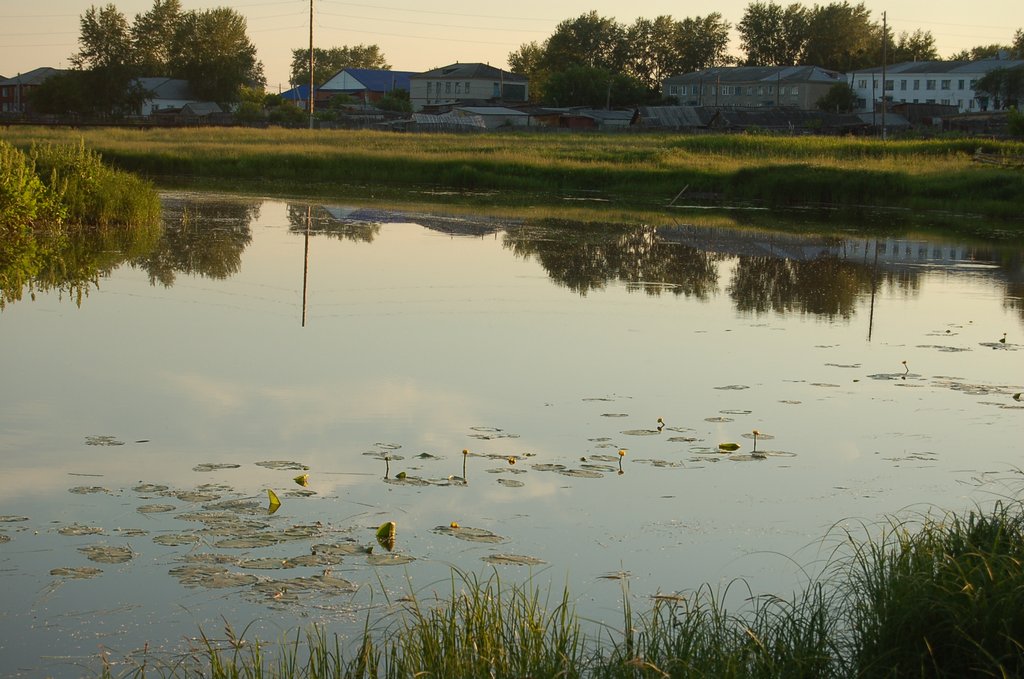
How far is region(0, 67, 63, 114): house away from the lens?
119438 mm

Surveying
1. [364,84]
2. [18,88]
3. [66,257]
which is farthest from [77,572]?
[18,88]

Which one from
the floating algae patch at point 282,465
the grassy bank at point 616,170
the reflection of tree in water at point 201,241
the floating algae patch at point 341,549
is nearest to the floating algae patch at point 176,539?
the floating algae patch at point 341,549

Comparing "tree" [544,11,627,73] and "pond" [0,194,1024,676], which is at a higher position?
"tree" [544,11,627,73]

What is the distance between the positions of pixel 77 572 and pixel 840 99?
98.7 m

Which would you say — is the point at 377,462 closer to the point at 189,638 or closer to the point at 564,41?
the point at 189,638

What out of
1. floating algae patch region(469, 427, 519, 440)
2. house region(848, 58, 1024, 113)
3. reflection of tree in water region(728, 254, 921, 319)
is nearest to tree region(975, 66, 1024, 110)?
house region(848, 58, 1024, 113)

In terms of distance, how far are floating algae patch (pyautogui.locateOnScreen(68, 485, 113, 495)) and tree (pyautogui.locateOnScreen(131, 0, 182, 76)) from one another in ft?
391

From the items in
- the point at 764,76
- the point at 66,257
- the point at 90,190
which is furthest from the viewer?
the point at 764,76

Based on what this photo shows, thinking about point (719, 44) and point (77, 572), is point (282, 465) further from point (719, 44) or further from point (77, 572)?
point (719, 44)

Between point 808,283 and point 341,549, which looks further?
point 808,283

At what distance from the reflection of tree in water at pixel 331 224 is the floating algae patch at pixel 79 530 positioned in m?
18.5

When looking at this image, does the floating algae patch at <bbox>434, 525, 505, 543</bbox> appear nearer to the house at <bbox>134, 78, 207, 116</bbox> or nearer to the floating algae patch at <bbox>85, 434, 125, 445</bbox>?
the floating algae patch at <bbox>85, 434, 125, 445</bbox>

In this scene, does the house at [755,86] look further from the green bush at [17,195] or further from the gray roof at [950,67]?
the green bush at [17,195]

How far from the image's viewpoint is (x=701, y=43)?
128000 mm
